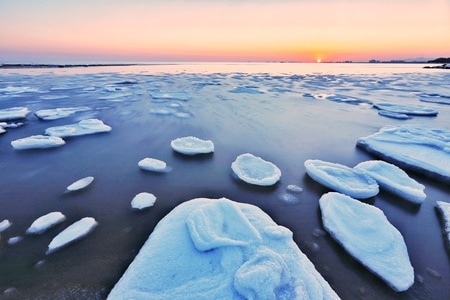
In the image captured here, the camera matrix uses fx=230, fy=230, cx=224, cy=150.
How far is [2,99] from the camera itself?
9562 millimetres

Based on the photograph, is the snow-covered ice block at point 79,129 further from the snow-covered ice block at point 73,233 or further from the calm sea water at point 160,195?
the snow-covered ice block at point 73,233

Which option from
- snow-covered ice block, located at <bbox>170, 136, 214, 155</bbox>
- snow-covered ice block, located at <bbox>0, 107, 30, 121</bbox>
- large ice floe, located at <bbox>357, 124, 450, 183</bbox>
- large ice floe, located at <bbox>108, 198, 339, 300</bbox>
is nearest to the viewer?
large ice floe, located at <bbox>108, 198, 339, 300</bbox>

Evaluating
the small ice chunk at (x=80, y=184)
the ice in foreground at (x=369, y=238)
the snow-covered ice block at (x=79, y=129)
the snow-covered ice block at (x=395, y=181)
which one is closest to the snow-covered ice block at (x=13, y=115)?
the snow-covered ice block at (x=79, y=129)

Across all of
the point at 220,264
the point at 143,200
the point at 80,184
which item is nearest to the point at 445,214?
the point at 220,264

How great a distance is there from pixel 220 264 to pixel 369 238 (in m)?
1.46

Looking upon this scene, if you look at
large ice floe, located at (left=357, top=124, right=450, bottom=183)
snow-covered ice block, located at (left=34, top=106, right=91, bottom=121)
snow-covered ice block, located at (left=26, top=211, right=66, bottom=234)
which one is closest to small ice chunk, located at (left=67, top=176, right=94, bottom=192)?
snow-covered ice block, located at (left=26, top=211, right=66, bottom=234)

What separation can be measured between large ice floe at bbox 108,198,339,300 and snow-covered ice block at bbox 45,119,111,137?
4.14 m

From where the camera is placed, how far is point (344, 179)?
3250 mm

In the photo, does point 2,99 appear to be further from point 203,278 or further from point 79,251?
point 203,278

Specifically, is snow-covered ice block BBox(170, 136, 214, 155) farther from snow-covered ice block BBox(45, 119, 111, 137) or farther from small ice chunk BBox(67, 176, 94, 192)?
snow-covered ice block BBox(45, 119, 111, 137)

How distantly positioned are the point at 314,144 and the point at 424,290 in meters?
3.45

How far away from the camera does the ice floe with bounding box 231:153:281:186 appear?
10.7 ft

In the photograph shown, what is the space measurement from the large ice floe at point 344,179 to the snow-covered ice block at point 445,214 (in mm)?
640

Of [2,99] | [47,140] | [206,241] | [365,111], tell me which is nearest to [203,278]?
[206,241]
